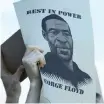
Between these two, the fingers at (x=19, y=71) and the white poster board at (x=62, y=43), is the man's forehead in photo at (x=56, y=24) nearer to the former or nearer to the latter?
the white poster board at (x=62, y=43)

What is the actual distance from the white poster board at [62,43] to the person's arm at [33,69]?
0.01 m

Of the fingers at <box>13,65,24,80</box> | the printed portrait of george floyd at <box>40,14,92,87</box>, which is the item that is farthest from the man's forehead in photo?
the fingers at <box>13,65,24,80</box>

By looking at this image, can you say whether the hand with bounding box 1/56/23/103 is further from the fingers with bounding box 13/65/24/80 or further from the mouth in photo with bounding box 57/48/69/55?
the mouth in photo with bounding box 57/48/69/55

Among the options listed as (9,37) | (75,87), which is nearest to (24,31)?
(9,37)

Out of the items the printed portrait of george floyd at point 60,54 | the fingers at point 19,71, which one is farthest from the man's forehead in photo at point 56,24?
the fingers at point 19,71

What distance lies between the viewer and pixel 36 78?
448 millimetres

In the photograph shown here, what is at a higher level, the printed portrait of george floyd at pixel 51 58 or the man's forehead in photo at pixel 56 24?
the man's forehead in photo at pixel 56 24

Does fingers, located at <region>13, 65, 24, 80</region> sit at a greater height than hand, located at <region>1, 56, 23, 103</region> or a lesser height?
greater

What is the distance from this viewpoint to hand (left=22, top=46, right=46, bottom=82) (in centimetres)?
43

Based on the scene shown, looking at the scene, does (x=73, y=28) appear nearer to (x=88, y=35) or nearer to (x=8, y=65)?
(x=88, y=35)

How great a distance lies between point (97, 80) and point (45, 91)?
0.38 feet

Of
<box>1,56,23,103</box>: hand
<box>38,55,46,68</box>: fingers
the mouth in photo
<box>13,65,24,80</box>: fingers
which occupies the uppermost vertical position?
the mouth in photo

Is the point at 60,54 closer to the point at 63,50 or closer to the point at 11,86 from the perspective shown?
the point at 63,50

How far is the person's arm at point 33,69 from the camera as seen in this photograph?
1.41 feet
